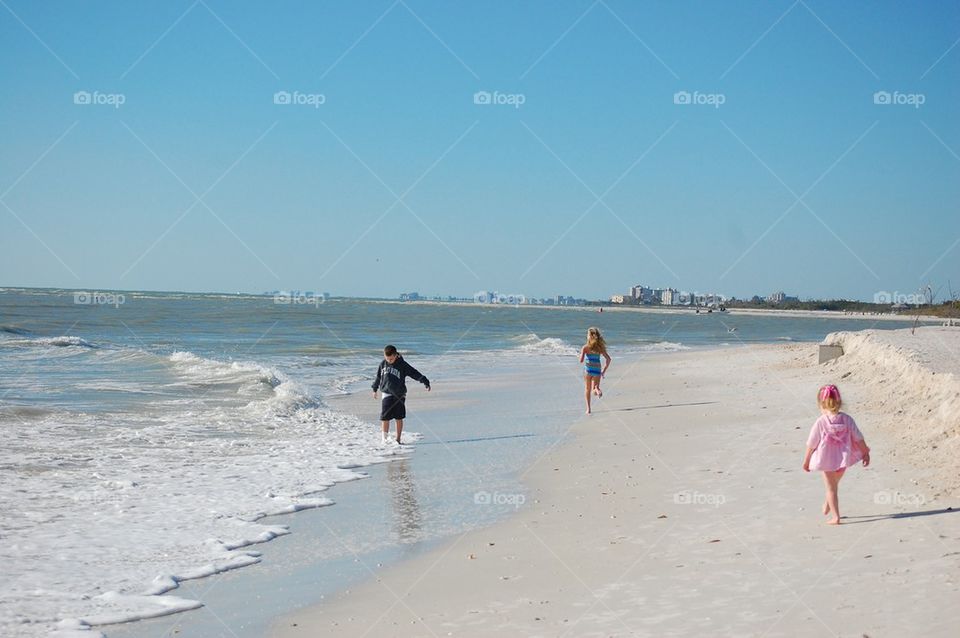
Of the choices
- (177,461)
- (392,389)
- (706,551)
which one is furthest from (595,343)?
(706,551)

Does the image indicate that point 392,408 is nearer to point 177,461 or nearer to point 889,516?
point 177,461

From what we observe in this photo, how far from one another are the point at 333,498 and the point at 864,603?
600 cm

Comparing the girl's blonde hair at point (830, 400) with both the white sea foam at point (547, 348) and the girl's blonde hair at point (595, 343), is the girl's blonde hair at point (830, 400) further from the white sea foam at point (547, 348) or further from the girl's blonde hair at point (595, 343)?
the white sea foam at point (547, 348)

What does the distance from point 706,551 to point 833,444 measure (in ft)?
5.32

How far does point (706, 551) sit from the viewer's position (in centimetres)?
651

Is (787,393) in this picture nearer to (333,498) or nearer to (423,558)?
(333,498)

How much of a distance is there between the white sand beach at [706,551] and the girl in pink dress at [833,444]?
0.42m

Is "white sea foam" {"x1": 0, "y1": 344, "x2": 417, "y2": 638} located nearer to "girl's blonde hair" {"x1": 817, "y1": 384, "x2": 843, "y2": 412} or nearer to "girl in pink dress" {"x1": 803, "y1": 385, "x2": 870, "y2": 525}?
"girl in pink dress" {"x1": 803, "y1": 385, "x2": 870, "y2": 525}

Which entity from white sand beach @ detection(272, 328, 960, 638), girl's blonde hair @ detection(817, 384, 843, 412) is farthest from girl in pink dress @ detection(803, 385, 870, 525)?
white sand beach @ detection(272, 328, 960, 638)

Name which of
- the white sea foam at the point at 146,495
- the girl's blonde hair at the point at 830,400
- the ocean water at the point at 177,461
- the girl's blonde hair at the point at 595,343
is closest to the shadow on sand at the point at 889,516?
the girl's blonde hair at the point at 830,400

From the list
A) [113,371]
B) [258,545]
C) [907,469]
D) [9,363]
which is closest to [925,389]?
[907,469]

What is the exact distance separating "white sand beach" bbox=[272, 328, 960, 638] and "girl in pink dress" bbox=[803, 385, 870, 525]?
16.6 inches

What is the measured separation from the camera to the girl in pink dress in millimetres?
7090

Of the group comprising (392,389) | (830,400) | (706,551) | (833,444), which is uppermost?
(830,400)
